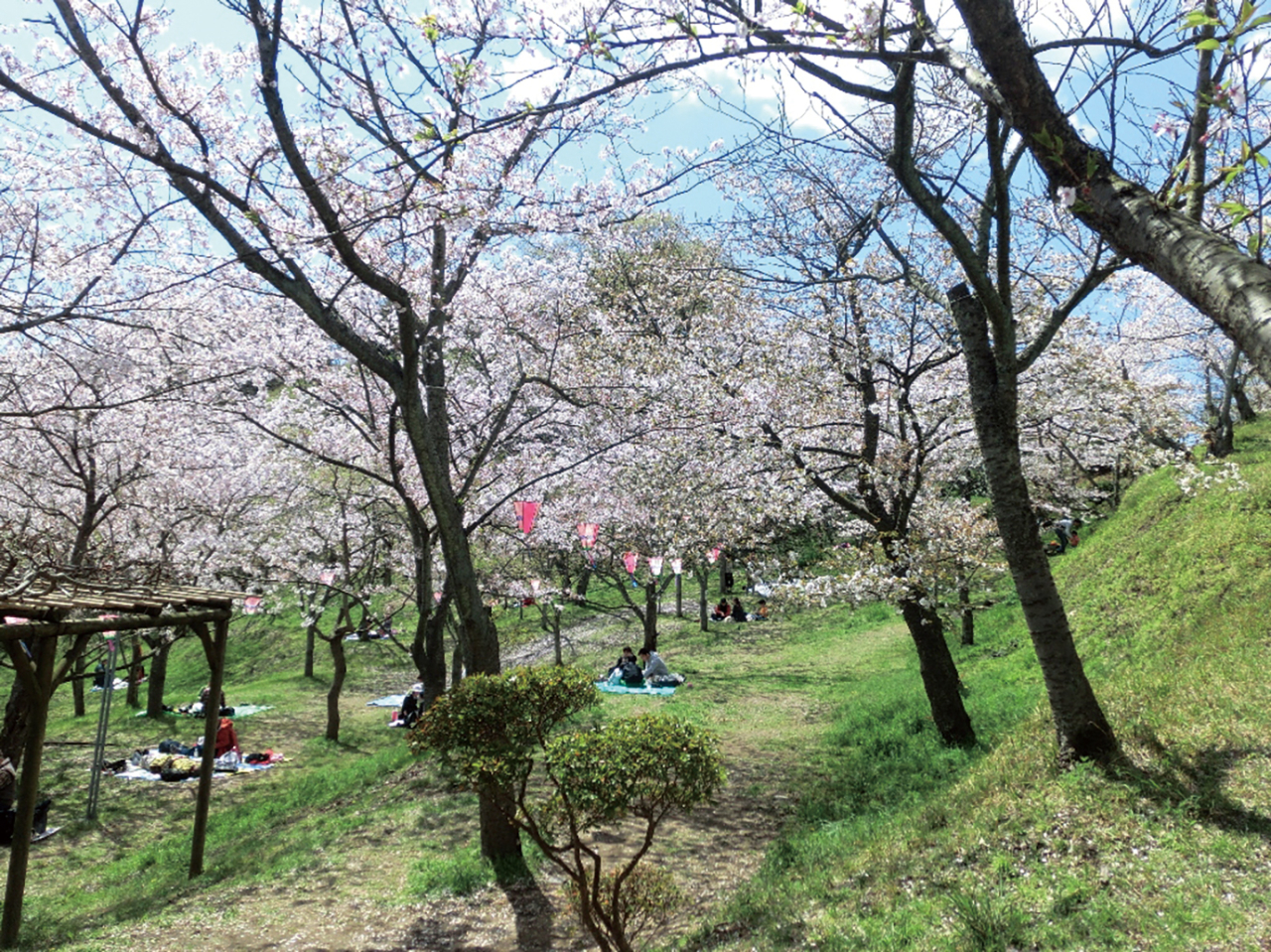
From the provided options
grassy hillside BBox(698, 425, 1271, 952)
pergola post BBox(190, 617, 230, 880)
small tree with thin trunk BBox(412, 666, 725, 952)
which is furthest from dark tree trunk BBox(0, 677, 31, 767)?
grassy hillside BBox(698, 425, 1271, 952)

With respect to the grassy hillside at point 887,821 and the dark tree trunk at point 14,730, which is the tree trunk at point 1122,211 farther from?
the dark tree trunk at point 14,730

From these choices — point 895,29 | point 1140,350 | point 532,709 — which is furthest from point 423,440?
point 1140,350

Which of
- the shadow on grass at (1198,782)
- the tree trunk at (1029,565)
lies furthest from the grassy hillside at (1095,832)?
the tree trunk at (1029,565)

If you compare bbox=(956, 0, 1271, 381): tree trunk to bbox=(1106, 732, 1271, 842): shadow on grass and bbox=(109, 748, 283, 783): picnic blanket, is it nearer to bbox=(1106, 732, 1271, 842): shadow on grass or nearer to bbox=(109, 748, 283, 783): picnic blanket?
bbox=(1106, 732, 1271, 842): shadow on grass

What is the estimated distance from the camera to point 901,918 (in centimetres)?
452

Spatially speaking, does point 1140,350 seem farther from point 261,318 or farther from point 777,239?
point 261,318

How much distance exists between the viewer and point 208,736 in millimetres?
9250

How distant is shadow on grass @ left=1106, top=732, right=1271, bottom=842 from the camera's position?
174 inches

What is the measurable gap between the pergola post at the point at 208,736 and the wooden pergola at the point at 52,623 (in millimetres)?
18

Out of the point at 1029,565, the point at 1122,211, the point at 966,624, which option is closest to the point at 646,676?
the point at 966,624

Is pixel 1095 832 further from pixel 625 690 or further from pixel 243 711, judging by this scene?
pixel 243 711

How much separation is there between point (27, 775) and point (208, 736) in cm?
216

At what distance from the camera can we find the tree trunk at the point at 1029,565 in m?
5.62

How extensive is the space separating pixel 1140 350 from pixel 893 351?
79.1 feet
